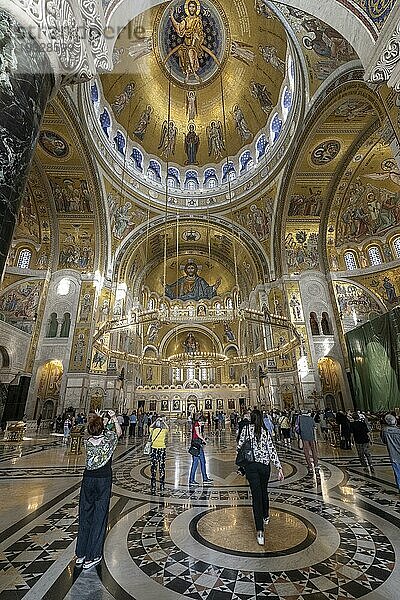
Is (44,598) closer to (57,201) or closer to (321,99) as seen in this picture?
(321,99)

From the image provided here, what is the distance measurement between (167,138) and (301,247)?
1320 cm

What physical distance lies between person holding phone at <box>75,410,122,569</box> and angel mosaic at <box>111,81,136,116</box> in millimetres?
21659

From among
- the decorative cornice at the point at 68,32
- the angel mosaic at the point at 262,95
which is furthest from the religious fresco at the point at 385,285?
the decorative cornice at the point at 68,32

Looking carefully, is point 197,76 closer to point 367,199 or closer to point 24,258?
point 367,199

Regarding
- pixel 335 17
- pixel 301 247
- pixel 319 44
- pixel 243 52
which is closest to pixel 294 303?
pixel 301 247

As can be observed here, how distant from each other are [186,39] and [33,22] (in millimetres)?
19865

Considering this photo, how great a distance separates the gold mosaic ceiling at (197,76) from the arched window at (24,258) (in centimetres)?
1086

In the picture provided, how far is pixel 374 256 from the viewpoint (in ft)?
60.8

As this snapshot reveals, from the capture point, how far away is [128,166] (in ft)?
66.0

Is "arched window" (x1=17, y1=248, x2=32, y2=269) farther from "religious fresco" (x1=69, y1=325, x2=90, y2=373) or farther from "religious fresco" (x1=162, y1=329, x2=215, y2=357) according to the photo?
"religious fresco" (x1=162, y1=329, x2=215, y2=357)

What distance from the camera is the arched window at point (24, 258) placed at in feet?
60.9

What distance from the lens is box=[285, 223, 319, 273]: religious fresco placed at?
18.9 m

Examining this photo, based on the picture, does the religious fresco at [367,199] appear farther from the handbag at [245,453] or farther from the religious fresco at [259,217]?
the handbag at [245,453]

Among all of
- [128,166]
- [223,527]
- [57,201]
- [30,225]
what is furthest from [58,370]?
[223,527]
